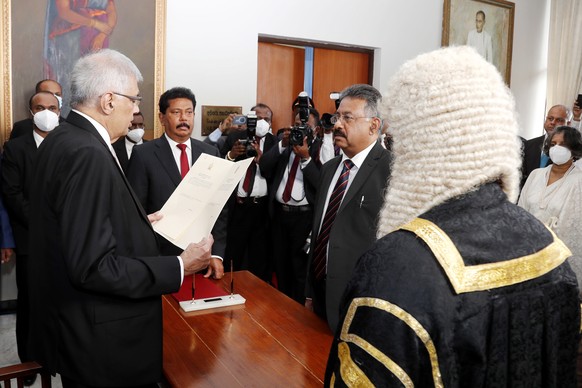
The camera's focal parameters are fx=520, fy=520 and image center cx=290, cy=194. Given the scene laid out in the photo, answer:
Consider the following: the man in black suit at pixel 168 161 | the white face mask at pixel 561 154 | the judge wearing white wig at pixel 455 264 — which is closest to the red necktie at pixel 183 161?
the man in black suit at pixel 168 161

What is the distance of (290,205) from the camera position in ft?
14.4

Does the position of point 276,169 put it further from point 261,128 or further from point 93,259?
point 93,259

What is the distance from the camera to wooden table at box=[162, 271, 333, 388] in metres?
1.65

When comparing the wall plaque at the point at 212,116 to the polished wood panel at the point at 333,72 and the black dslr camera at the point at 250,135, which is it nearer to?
the black dslr camera at the point at 250,135

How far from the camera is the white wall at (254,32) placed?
4906 mm

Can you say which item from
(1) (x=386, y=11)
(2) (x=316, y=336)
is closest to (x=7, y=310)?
(2) (x=316, y=336)

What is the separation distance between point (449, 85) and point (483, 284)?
1.25 feet

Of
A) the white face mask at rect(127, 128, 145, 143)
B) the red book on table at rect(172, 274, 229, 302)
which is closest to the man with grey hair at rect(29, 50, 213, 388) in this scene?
the red book on table at rect(172, 274, 229, 302)

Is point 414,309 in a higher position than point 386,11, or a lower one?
lower

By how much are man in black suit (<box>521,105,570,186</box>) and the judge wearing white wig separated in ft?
15.4

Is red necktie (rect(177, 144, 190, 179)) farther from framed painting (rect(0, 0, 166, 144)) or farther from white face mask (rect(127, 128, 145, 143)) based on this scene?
framed painting (rect(0, 0, 166, 144))

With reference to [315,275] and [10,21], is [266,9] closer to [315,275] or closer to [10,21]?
[10,21]

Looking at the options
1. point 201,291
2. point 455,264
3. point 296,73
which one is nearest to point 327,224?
point 201,291

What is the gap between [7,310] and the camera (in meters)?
4.47
